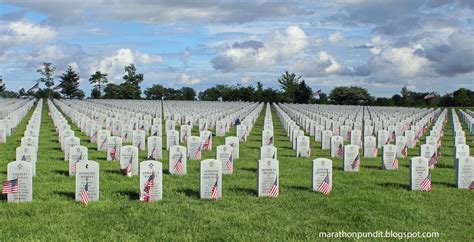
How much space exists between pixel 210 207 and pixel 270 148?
538cm

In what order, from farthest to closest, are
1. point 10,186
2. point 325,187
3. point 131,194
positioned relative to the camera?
point 325,187, point 131,194, point 10,186

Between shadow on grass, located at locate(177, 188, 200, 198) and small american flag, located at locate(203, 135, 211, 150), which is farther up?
small american flag, located at locate(203, 135, 211, 150)

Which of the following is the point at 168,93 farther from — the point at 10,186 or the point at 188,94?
the point at 10,186

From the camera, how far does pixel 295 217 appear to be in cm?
1055

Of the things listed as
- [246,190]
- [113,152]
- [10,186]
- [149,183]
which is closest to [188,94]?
[113,152]

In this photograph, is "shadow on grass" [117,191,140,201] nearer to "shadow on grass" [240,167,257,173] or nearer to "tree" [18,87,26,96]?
"shadow on grass" [240,167,257,173]

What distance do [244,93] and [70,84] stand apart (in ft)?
119

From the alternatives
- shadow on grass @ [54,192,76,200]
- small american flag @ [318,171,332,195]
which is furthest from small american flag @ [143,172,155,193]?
small american flag @ [318,171,332,195]

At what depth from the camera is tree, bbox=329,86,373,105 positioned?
102 meters

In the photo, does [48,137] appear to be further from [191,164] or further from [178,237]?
[178,237]

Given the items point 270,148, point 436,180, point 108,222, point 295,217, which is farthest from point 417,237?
point 270,148

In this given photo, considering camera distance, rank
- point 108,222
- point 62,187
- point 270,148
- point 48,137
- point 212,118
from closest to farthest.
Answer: point 108,222
point 62,187
point 270,148
point 48,137
point 212,118

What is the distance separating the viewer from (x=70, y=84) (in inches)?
4552

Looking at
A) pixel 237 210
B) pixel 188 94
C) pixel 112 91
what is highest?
pixel 112 91
